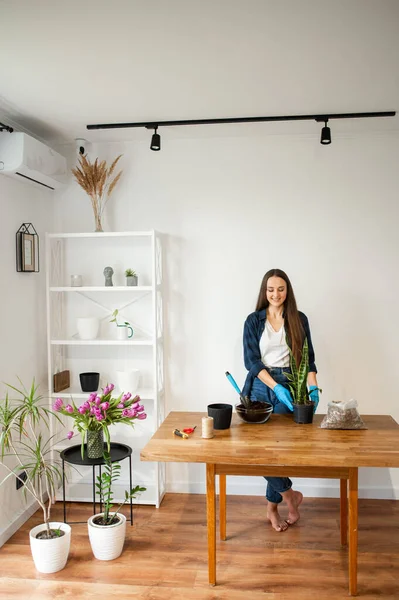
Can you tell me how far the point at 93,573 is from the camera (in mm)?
2855

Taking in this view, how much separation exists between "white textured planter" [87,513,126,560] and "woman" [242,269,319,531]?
0.93 metres

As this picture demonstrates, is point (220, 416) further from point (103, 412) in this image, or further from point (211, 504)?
point (103, 412)

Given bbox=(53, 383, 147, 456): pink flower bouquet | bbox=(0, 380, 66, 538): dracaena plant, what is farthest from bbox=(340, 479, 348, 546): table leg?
bbox=(0, 380, 66, 538): dracaena plant

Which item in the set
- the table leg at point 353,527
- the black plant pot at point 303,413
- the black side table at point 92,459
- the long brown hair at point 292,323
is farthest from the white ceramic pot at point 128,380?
the table leg at point 353,527

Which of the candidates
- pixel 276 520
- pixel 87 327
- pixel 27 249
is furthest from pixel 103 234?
pixel 276 520

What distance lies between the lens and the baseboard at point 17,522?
126 inches

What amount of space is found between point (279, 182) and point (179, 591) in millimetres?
2613

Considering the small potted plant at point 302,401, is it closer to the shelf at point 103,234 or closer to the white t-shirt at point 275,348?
the white t-shirt at point 275,348

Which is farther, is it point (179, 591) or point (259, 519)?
point (259, 519)

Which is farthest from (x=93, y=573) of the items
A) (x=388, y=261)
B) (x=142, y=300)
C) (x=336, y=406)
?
(x=388, y=261)

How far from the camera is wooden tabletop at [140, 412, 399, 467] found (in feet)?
7.58

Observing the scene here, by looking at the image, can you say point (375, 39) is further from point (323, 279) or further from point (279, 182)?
point (323, 279)

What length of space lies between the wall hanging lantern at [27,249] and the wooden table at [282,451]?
142 cm

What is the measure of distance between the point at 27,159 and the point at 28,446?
5.50ft
